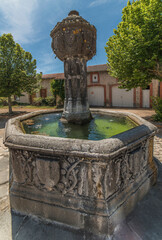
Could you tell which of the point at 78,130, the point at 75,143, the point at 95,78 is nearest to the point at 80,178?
the point at 75,143

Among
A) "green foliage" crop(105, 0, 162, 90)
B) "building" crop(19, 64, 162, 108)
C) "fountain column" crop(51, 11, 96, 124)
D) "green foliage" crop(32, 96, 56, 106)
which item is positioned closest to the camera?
"fountain column" crop(51, 11, 96, 124)

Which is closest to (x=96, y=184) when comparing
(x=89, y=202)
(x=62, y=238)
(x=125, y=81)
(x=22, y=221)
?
(x=89, y=202)

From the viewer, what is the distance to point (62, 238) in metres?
1.71

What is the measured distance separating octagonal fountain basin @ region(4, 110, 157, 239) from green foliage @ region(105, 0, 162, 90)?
6.31m

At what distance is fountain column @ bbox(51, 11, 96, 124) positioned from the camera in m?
3.53

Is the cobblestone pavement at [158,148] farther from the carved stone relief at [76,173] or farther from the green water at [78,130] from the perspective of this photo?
the carved stone relief at [76,173]

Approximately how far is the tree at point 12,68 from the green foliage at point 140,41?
27.3 feet

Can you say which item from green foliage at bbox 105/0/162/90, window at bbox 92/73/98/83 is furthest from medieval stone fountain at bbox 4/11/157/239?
window at bbox 92/73/98/83

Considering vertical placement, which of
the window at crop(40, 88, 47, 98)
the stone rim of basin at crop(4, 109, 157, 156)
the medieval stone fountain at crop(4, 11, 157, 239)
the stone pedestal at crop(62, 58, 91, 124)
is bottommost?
the medieval stone fountain at crop(4, 11, 157, 239)

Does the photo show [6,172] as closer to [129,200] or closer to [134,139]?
[129,200]

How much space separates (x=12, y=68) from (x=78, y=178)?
1312 cm

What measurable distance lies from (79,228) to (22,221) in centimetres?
80

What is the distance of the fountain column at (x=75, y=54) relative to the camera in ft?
11.6

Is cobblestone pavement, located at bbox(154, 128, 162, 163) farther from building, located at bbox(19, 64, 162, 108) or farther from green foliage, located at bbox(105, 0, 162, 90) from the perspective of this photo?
building, located at bbox(19, 64, 162, 108)
